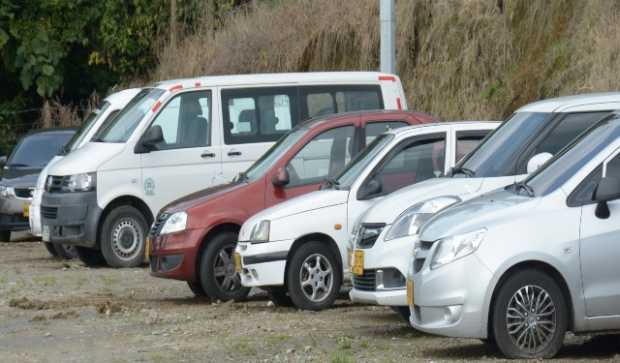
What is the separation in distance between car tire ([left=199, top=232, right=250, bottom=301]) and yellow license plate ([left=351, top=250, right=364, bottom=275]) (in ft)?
8.93

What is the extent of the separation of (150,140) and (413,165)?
5541mm

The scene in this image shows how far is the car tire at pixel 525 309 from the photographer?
9875 mm

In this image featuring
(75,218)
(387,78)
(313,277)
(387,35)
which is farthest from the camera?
(387,35)

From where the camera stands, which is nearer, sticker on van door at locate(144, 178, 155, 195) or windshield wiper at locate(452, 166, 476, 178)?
windshield wiper at locate(452, 166, 476, 178)

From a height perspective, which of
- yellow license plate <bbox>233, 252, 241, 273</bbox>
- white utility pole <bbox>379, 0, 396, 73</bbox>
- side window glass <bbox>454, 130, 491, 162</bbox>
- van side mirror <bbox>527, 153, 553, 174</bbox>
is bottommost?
yellow license plate <bbox>233, 252, 241, 273</bbox>

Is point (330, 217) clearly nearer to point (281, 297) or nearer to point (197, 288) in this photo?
point (281, 297)

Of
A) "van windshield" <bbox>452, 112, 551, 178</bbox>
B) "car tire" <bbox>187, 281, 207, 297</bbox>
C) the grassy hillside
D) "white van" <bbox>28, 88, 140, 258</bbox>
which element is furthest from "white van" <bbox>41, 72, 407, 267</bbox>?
"van windshield" <bbox>452, 112, 551, 178</bbox>

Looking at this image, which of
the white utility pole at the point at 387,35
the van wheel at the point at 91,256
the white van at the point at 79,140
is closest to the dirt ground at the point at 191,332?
the van wheel at the point at 91,256

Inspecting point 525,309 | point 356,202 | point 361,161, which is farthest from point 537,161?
point 361,161

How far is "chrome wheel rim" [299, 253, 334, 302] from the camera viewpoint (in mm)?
13391

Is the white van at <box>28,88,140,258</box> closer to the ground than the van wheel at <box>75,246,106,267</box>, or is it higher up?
higher up

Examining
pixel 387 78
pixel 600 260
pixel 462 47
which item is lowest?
pixel 600 260

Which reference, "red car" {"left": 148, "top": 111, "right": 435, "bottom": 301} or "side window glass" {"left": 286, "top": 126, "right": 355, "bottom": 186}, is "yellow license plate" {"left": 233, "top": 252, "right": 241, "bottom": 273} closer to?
"red car" {"left": 148, "top": 111, "right": 435, "bottom": 301}

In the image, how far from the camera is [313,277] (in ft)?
44.1
